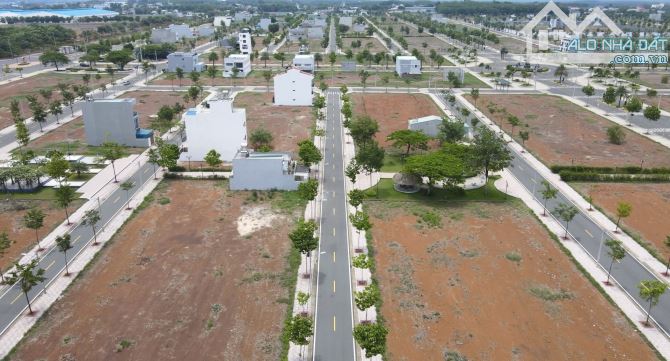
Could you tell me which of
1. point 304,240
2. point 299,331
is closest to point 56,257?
point 304,240

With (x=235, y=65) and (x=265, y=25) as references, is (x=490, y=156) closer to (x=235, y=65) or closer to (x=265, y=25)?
(x=235, y=65)

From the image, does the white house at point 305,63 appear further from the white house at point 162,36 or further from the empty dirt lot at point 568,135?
the white house at point 162,36

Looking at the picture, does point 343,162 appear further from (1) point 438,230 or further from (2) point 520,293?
(2) point 520,293

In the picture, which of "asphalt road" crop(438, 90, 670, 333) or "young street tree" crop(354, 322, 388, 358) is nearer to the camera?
"young street tree" crop(354, 322, 388, 358)

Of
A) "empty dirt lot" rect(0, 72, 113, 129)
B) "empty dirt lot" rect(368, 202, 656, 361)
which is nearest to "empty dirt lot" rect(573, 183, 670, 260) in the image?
"empty dirt lot" rect(368, 202, 656, 361)

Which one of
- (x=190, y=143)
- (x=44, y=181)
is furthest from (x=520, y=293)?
(x=44, y=181)

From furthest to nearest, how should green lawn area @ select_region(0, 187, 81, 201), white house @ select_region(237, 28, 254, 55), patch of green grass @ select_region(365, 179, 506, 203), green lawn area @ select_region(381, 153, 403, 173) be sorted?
white house @ select_region(237, 28, 254, 55) → green lawn area @ select_region(381, 153, 403, 173) → patch of green grass @ select_region(365, 179, 506, 203) → green lawn area @ select_region(0, 187, 81, 201)

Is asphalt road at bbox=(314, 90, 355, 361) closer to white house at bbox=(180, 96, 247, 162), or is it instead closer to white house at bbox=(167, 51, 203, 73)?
white house at bbox=(180, 96, 247, 162)
